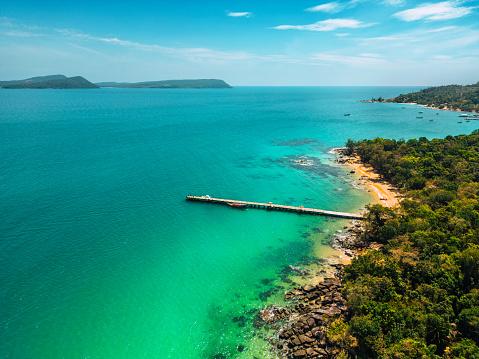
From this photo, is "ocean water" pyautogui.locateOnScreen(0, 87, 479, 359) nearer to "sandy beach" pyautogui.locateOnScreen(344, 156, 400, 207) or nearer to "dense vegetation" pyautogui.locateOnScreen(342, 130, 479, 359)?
"sandy beach" pyautogui.locateOnScreen(344, 156, 400, 207)

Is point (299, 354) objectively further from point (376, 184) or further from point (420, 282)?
point (376, 184)

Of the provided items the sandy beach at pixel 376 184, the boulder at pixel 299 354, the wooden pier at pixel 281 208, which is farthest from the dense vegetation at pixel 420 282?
the wooden pier at pixel 281 208

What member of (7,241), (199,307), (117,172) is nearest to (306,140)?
(117,172)

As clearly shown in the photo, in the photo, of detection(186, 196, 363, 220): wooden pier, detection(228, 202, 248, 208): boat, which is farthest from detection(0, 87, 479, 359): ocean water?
detection(228, 202, 248, 208): boat

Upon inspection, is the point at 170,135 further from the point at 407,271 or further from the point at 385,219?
the point at 407,271

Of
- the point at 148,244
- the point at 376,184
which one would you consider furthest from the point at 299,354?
the point at 376,184

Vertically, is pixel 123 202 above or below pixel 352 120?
below
